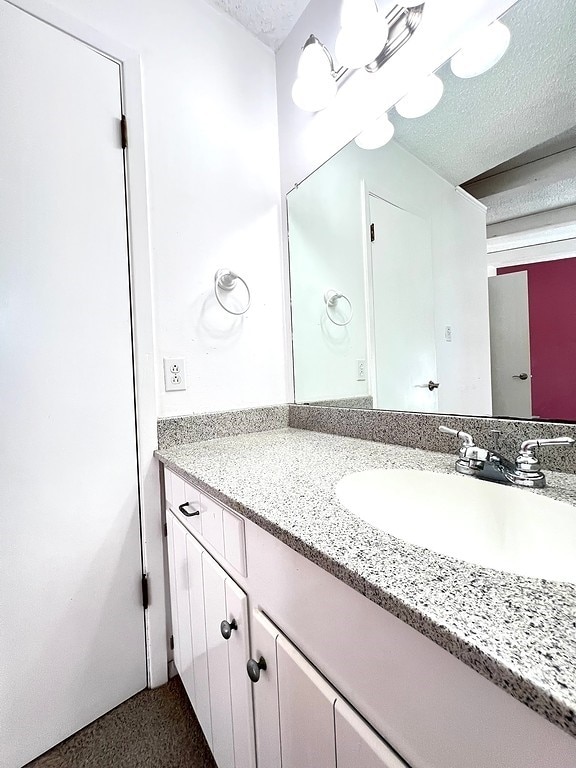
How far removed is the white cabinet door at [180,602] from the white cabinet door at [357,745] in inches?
23.6

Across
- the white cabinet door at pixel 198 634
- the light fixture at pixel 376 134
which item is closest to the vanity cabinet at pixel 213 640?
the white cabinet door at pixel 198 634

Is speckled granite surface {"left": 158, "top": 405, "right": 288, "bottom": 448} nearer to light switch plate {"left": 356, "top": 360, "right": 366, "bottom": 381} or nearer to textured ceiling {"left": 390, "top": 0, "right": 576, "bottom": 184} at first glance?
light switch plate {"left": 356, "top": 360, "right": 366, "bottom": 381}

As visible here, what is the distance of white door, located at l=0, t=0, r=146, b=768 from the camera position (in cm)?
91

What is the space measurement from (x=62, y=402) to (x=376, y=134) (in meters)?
1.31

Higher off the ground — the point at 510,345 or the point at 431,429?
the point at 510,345

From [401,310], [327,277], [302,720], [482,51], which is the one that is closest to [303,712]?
[302,720]

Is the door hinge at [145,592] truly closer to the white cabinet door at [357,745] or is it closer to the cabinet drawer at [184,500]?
the cabinet drawer at [184,500]

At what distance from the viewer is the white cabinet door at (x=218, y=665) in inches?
28.5

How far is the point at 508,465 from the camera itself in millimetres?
696

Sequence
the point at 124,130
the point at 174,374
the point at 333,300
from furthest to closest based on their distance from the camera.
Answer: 1. the point at 333,300
2. the point at 174,374
3. the point at 124,130

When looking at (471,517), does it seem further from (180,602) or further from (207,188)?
(207,188)

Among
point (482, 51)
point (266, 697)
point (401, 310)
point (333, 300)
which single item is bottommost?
point (266, 697)

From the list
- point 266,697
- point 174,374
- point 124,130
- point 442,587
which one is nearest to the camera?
point 442,587

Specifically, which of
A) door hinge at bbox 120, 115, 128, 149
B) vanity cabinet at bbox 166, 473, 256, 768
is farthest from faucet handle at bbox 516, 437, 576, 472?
door hinge at bbox 120, 115, 128, 149
